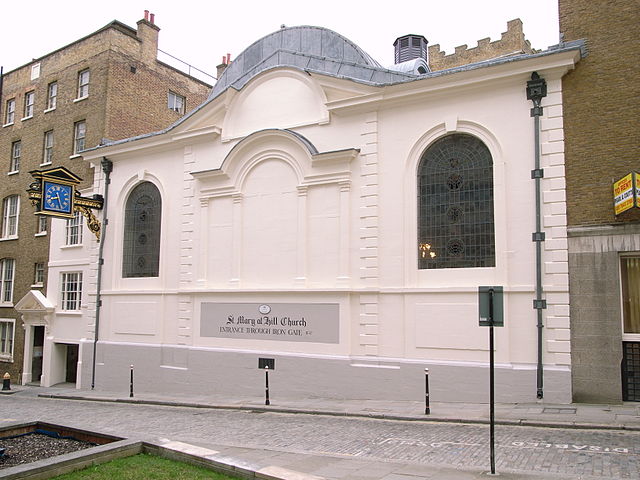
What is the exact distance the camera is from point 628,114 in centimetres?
1345

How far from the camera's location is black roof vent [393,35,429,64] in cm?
2759

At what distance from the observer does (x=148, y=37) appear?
2752 cm

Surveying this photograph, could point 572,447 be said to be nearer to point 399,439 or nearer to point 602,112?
point 399,439

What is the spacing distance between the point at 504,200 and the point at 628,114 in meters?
3.29

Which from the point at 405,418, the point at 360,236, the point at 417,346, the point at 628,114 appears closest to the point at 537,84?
the point at 628,114

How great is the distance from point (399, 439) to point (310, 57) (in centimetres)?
1259

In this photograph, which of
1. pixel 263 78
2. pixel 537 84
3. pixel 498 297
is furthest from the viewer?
pixel 263 78

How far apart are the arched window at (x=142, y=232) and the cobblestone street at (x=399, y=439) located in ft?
23.1

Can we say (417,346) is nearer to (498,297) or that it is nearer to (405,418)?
(405,418)

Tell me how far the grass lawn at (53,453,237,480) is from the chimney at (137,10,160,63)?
2254 cm

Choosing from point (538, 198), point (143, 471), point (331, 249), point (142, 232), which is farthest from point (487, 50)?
point (143, 471)

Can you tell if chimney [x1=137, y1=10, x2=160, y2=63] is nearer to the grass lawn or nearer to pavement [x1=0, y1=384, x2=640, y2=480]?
pavement [x1=0, y1=384, x2=640, y2=480]

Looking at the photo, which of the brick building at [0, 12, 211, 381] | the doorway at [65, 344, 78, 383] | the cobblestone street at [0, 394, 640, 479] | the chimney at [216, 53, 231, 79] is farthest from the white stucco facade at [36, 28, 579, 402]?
the chimney at [216, 53, 231, 79]

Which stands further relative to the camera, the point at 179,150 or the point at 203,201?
the point at 179,150
